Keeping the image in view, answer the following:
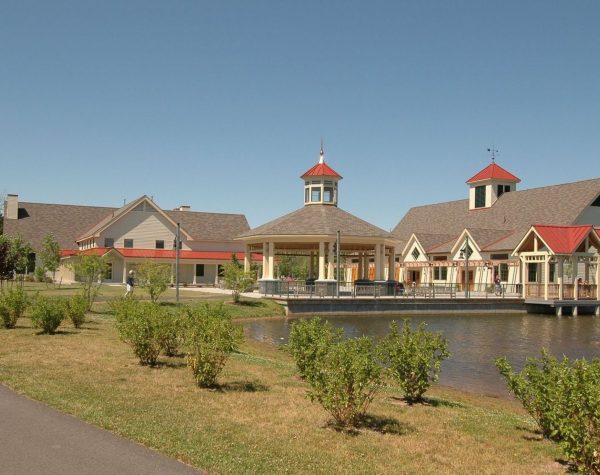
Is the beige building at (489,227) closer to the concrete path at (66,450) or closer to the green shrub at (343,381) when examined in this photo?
the green shrub at (343,381)

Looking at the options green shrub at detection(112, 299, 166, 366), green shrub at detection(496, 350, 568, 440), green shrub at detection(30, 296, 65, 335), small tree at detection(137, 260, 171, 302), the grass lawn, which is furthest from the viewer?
small tree at detection(137, 260, 171, 302)

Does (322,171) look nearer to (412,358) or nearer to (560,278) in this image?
(560,278)

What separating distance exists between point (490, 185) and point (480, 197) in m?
1.91

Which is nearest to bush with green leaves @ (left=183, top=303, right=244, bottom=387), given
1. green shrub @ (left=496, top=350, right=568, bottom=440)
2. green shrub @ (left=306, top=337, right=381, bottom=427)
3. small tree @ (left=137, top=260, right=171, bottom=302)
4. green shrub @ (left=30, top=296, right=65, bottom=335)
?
green shrub @ (left=306, top=337, right=381, bottom=427)

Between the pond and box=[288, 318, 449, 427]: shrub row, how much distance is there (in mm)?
3043

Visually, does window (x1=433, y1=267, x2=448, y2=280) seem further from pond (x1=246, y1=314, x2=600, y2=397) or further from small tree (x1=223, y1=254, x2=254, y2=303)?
small tree (x1=223, y1=254, x2=254, y2=303)

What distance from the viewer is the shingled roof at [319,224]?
43.4 meters

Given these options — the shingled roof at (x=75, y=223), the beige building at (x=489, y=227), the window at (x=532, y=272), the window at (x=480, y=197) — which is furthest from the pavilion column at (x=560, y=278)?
the shingled roof at (x=75, y=223)

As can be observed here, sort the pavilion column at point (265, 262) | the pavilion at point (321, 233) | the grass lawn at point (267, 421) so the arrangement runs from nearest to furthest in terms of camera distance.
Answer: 1. the grass lawn at point (267, 421)
2. the pavilion at point (321, 233)
3. the pavilion column at point (265, 262)

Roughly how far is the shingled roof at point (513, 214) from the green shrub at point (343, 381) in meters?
40.2

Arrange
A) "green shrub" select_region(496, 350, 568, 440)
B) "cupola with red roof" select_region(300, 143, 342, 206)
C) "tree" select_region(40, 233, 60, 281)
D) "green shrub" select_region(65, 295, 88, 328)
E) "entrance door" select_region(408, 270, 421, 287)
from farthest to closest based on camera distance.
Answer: "entrance door" select_region(408, 270, 421, 287)
"tree" select_region(40, 233, 60, 281)
"cupola with red roof" select_region(300, 143, 342, 206)
"green shrub" select_region(65, 295, 88, 328)
"green shrub" select_region(496, 350, 568, 440)

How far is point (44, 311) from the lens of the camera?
19.0 m

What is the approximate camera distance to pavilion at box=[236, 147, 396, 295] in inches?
1695

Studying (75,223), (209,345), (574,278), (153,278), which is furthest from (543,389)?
(75,223)
